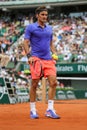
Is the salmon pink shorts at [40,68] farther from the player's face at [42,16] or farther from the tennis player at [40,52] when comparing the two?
the player's face at [42,16]

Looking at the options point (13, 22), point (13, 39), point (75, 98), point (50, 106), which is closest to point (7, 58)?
point (13, 39)

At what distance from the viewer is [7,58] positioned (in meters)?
24.5

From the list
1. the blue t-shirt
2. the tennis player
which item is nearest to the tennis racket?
the tennis player

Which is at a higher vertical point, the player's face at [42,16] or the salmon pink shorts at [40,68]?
the player's face at [42,16]

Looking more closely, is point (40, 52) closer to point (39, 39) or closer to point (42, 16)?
point (39, 39)

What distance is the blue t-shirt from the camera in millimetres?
7910

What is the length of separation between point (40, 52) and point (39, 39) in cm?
24

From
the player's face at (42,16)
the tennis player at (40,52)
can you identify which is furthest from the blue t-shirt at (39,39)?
the player's face at (42,16)

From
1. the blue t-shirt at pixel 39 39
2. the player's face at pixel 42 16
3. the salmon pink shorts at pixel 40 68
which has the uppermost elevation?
the player's face at pixel 42 16

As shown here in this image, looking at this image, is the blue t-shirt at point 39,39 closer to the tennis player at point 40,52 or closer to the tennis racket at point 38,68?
the tennis player at point 40,52

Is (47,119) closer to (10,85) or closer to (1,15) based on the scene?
(10,85)

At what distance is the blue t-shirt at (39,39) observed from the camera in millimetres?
7910

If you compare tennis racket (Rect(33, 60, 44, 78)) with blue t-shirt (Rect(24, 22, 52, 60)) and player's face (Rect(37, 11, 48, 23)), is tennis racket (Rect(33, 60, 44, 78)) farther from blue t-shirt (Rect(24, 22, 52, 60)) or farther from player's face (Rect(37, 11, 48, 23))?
player's face (Rect(37, 11, 48, 23))

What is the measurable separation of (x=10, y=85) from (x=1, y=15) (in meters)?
15.5
